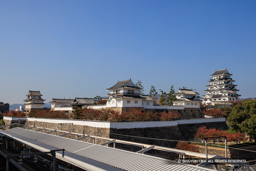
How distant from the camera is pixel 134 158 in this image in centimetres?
1096

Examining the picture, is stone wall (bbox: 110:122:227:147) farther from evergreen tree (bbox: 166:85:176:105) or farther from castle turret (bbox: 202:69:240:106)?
castle turret (bbox: 202:69:240:106)

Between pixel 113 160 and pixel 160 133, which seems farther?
pixel 160 133

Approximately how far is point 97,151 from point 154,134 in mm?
17213

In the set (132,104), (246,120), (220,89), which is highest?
(220,89)

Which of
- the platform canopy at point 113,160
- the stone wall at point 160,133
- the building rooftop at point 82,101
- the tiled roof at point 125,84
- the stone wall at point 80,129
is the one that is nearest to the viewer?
the platform canopy at point 113,160

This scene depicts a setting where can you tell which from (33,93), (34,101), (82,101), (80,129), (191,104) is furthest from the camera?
(33,93)

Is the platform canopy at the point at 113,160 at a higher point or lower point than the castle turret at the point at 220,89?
lower

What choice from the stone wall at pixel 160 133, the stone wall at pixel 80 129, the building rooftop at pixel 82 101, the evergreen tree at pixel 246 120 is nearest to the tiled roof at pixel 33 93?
the building rooftop at pixel 82 101

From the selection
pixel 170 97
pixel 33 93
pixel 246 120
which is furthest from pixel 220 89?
pixel 33 93

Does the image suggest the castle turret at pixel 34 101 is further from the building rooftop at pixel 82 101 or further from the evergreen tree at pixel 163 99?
the evergreen tree at pixel 163 99

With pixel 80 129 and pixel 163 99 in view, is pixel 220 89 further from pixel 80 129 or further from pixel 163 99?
pixel 80 129

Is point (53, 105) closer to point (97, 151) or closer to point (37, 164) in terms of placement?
point (37, 164)

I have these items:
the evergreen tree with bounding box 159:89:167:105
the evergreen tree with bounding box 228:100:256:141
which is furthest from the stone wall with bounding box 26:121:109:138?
the evergreen tree with bounding box 159:89:167:105

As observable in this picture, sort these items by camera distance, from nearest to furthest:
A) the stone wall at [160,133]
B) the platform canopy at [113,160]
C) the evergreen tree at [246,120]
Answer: the platform canopy at [113,160], the stone wall at [160,133], the evergreen tree at [246,120]
